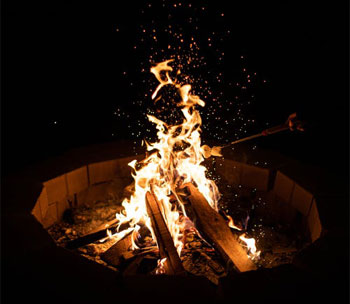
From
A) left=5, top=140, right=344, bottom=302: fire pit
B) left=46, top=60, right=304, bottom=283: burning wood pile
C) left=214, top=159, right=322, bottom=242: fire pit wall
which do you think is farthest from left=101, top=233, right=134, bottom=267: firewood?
left=214, top=159, right=322, bottom=242: fire pit wall

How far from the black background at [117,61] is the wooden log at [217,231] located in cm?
273

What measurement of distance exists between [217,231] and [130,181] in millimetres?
1576

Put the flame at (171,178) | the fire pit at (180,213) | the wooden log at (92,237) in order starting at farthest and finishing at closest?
the flame at (171,178) < the wooden log at (92,237) < the fire pit at (180,213)

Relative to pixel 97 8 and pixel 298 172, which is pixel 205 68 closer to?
pixel 97 8

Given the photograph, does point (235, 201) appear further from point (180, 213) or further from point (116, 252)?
point (116, 252)

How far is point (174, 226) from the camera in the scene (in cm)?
318

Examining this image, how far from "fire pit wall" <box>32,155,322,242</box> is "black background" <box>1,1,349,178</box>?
181 cm

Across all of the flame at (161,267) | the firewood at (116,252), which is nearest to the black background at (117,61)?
the firewood at (116,252)

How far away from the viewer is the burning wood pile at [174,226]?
8.95 feet

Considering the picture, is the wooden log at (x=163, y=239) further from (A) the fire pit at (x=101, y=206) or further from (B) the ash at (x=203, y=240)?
(A) the fire pit at (x=101, y=206)

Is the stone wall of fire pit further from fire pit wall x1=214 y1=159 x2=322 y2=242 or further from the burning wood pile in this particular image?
fire pit wall x1=214 y1=159 x2=322 y2=242

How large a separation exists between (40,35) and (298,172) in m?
6.47

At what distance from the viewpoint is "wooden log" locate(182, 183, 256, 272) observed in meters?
2.52

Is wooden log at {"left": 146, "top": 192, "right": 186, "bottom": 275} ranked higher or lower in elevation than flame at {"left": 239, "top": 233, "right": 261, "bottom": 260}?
higher
